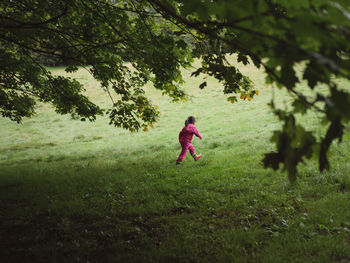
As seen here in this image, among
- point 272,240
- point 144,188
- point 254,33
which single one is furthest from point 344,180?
point 254,33

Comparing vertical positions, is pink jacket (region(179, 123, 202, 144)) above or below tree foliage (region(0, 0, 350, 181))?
below

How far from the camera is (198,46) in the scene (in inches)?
175

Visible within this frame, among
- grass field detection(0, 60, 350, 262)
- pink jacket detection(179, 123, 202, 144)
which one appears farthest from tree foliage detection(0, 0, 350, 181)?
pink jacket detection(179, 123, 202, 144)

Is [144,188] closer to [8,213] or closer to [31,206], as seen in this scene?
[31,206]

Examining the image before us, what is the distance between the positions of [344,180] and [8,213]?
7775mm

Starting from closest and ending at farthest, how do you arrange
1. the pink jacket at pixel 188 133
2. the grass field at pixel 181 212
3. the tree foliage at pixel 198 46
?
1. the tree foliage at pixel 198 46
2. the grass field at pixel 181 212
3. the pink jacket at pixel 188 133

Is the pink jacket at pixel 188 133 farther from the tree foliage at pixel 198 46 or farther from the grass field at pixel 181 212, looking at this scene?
the tree foliage at pixel 198 46

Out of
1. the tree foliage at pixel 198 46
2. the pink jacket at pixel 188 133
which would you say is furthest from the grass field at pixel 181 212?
the pink jacket at pixel 188 133

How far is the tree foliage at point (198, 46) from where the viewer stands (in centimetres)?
128

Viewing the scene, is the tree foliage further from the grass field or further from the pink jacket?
the pink jacket

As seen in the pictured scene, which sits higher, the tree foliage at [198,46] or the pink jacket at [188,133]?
the tree foliage at [198,46]

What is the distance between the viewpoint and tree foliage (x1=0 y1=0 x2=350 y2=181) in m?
1.28

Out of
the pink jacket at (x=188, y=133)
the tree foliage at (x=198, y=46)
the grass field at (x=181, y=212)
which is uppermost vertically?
the tree foliage at (x=198, y=46)

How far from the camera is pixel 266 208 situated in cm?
469
